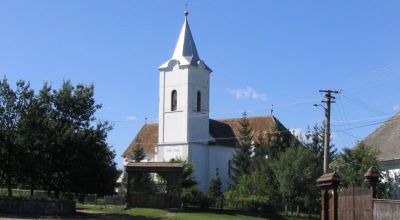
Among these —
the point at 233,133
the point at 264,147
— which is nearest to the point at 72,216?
the point at 264,147

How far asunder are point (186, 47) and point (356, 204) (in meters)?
60.3

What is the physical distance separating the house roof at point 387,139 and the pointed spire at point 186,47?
3830 cm

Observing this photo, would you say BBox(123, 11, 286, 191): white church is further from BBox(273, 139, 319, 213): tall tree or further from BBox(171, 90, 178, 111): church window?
BBox(273, 139, 319, 213): tall tree

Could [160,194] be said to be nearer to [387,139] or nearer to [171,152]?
[387,139]

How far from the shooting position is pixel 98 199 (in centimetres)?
5581

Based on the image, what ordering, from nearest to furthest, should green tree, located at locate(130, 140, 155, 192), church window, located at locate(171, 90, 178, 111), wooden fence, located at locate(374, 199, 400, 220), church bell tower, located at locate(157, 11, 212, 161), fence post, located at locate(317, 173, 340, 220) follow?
fence post, located at locate(317, 173, 340, 220)
wooden fence, located at locate(374, 199, 400, 220)
green tree, located at locate(130, 140, 155, 192)
church bell tower, located at locate(157, 11, 212, 161)
church window, located at locate(171, 90, 178, 111)

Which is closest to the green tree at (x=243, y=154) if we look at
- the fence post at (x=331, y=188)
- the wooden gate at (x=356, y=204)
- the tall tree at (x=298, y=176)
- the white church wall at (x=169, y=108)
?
the white church wall at (x=169, y=108)

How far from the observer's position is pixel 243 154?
248 ft

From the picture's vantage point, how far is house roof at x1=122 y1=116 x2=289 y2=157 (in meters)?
83.4

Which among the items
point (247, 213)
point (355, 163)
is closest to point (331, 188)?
point (355, 163)

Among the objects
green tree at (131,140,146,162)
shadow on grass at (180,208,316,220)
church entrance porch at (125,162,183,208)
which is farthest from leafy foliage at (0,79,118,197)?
green tree at (131,140,146,162)

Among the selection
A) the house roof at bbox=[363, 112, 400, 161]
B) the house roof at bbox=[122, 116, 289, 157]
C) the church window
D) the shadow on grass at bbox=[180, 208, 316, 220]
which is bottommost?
the shadow on grass at bbox=[180, 208, 316, 220]

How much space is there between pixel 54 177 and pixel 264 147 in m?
36.2

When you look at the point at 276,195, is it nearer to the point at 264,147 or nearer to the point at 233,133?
the point at 264,147
